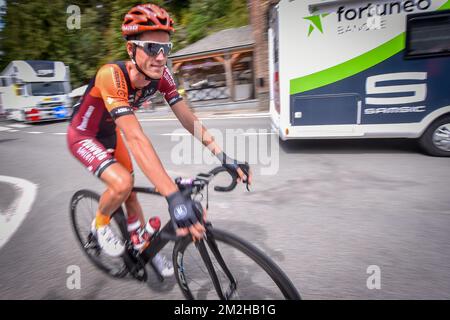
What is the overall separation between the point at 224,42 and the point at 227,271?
20.6 meters

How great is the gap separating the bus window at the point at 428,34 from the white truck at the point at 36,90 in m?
17.4

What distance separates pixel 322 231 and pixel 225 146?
463 cm

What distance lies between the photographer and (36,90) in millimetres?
16219

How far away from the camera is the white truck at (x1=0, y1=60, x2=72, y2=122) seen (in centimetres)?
1586

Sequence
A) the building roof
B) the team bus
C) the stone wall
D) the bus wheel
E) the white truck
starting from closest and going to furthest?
1. the team bus
2. the bus wheel
3. the stone wall
4. the white truck
5. the building roof

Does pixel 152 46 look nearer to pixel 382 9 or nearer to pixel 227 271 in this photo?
pixel 227 271

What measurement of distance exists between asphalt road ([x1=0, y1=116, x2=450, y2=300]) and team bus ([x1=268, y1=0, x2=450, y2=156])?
63 centimetres

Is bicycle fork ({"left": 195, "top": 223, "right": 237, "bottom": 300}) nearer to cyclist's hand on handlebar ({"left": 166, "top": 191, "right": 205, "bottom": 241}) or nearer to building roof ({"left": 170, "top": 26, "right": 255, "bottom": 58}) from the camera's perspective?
cyclist's hand on handlebar ({"left": 166, "top": 191, "right": 205, "bottom": 241})

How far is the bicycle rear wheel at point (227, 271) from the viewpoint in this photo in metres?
1.62

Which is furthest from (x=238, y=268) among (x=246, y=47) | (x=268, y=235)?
(x=246, y=47)

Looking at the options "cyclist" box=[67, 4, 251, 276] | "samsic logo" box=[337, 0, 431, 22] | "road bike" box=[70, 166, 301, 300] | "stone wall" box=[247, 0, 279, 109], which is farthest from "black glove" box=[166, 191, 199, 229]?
"stone wall" box=[247, 0, 279, 109]

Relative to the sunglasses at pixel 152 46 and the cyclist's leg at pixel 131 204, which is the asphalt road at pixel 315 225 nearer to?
the cyclist's leg at pixel 131 204

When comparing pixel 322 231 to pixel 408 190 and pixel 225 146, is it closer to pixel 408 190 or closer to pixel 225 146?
pixel 408 190

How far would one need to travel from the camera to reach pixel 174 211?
1.49 meters
